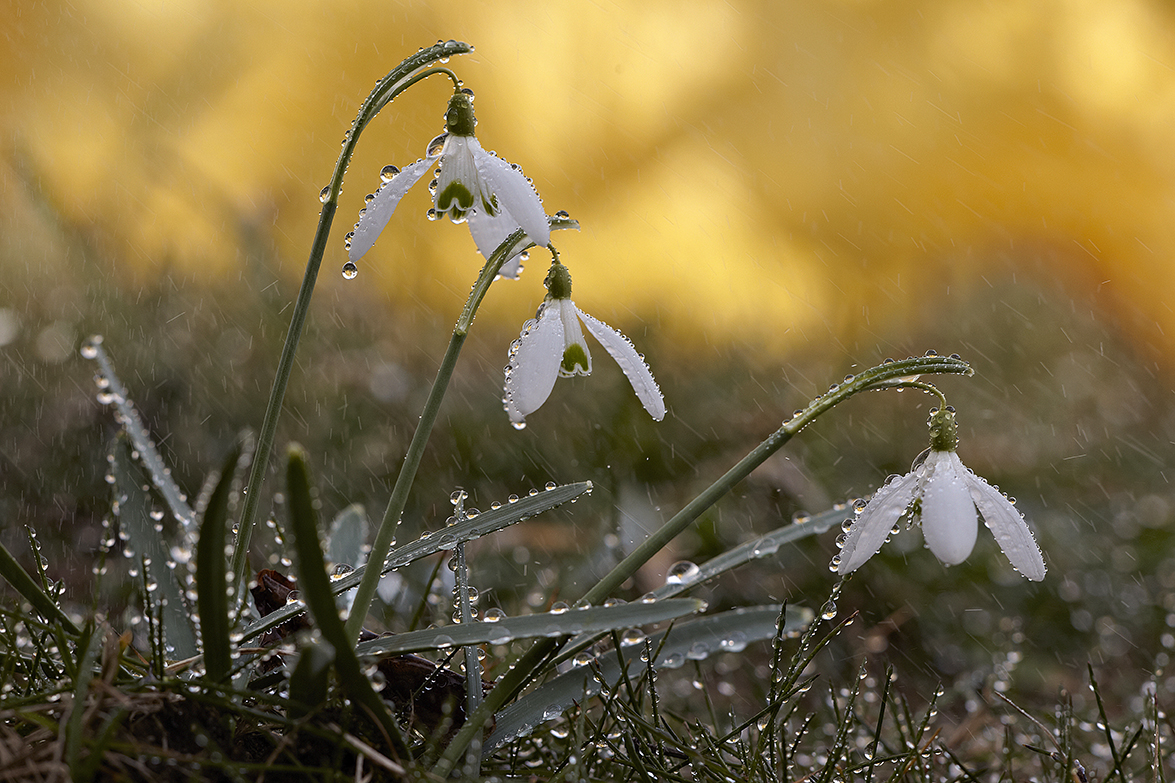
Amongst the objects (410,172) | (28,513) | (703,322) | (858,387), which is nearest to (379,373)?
(28,513)

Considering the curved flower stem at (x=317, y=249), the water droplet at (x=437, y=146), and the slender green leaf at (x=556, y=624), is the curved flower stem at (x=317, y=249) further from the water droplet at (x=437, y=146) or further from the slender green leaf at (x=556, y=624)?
the slender green leaf at (x=556, y=624)

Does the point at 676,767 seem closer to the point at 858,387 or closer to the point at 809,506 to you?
the point at 858,387

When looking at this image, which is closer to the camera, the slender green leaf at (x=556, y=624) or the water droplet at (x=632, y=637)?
the slender green leaf at (x=556, y=624)

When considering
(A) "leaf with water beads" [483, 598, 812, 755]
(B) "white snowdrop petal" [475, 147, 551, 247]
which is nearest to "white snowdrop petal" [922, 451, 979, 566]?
(A) "leaf with water beads" [483, 598, 812, 755]

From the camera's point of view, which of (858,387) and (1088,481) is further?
(1088,481)

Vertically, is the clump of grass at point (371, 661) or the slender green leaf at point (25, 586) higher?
the slender green leaf at point (25, 586)

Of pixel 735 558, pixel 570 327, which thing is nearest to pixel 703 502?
pixel 735 558

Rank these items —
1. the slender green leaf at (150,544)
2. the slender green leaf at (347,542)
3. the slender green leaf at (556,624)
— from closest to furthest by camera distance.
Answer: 1. the slender green leaf at (556,624)
2. the slender green leaf at (150,544)
3. the slender green leaf at (347,542)

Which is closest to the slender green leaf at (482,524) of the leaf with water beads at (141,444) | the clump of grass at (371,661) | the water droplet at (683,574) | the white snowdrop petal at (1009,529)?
the clump of grass at (371,661)
